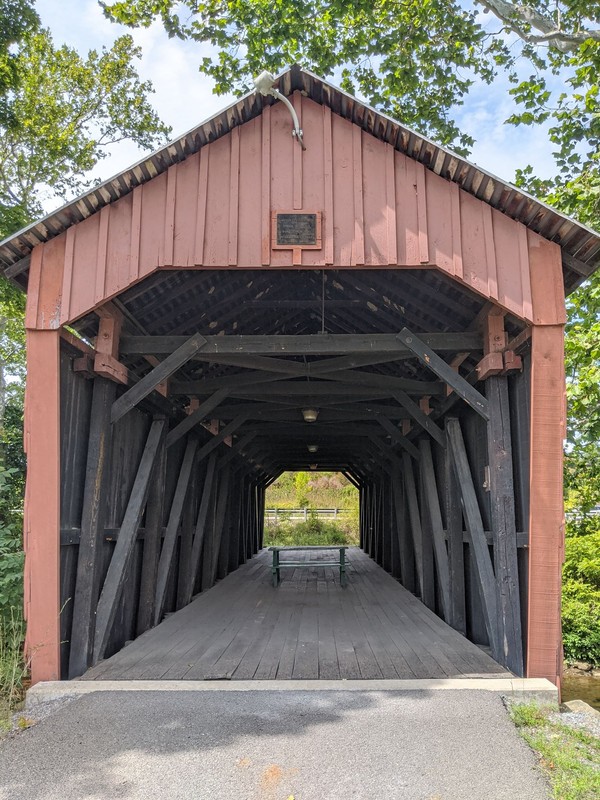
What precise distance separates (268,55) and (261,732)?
33.9 ft

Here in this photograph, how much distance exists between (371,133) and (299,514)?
21.8 metres

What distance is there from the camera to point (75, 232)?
15.0ft

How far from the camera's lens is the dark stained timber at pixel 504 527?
4.57 m

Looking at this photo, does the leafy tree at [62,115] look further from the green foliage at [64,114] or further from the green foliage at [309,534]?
the green foliage at [309,534]

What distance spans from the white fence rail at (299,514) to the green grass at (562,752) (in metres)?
20.5

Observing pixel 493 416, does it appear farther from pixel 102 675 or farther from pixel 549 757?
pixel 102 675

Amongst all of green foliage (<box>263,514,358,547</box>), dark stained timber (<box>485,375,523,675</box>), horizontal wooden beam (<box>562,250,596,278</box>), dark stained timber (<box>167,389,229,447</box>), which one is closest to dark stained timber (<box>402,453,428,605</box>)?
dark stained timber (<box>167,389,229,447</box>)

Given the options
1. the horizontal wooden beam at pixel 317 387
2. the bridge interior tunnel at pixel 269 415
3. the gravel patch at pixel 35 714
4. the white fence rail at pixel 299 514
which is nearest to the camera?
the gravel patch at pixel 35 714

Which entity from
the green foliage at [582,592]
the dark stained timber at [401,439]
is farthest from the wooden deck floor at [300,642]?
the green foliage at [582,592]

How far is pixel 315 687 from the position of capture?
4.16 meters

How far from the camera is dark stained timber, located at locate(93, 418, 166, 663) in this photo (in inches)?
191

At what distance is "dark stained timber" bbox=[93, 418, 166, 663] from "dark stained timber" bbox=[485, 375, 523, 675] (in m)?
2.87

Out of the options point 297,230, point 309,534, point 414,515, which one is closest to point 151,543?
point 297,230

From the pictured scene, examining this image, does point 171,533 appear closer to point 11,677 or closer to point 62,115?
point 11,677
